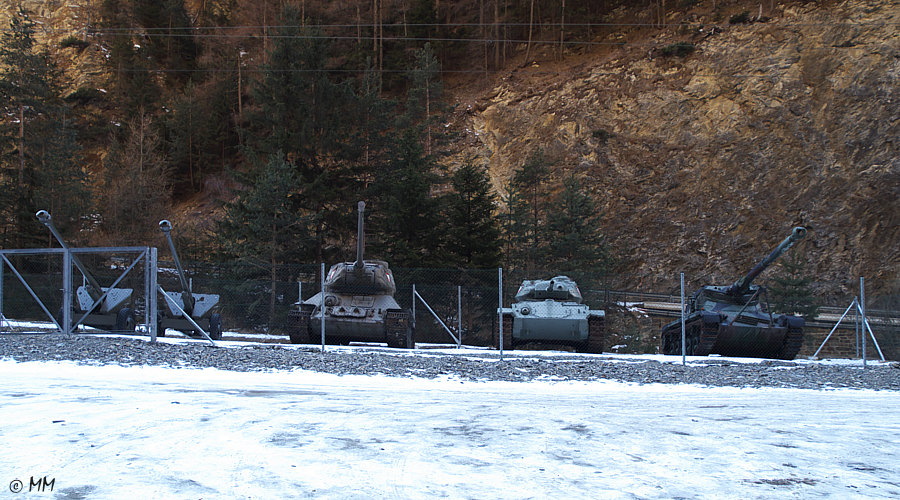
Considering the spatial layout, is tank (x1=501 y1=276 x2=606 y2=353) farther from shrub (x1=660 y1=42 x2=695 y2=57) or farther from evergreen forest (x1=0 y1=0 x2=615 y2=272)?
shrub (x1=660 y1=42 x2=695 y2=57)

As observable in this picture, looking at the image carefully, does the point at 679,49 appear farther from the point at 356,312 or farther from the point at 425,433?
the point at 425,433

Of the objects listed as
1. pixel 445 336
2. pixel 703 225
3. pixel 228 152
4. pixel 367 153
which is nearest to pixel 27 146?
pixel 228 152

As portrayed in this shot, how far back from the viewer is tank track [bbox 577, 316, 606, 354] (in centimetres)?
1650

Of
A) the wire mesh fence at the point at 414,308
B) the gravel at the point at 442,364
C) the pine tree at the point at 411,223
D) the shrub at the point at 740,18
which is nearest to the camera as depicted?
the gravel at the point at 442,364

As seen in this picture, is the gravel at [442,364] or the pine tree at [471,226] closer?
the gravel at [442,364]

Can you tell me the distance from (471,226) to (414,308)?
10711 mm

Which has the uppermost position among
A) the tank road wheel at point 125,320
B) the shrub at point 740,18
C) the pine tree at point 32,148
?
the shrub at point 740,18

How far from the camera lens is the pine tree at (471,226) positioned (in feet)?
91.1

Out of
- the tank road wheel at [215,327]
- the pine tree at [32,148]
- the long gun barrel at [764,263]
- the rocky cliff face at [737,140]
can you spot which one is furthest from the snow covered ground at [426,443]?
the rocky cliff face at [737,140]

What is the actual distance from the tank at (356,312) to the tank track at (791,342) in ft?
28.7

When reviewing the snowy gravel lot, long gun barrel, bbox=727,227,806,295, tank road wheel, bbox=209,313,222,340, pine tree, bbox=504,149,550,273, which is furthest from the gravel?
pine tree, bbox=504,149,550,273

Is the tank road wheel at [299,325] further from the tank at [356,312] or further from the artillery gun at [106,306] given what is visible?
the artillery gun at [106,306]

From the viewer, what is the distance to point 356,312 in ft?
53.6

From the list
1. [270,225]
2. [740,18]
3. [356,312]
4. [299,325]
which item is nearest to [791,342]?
[356,312]
